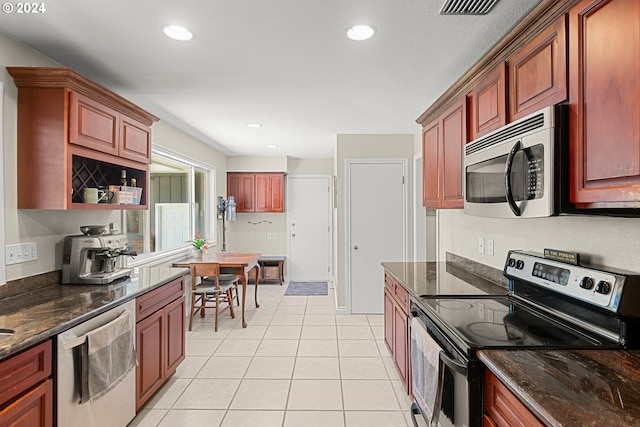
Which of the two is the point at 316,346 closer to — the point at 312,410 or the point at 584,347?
the point at 312,410

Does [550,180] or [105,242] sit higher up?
[550,180]

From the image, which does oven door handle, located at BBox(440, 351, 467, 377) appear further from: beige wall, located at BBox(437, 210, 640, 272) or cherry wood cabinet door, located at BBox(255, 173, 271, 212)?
cherry wood cabinet door, located at BBox(255, 173, 271, 212)

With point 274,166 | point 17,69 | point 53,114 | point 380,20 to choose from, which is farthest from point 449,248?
point 274,166

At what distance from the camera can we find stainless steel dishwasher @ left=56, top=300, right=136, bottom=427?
1571 mm

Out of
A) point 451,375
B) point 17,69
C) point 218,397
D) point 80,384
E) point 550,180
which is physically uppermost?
point 17,69

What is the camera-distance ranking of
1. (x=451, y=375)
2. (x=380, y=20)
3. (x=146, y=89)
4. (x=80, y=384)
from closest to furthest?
(x=451, y=375), (x=80, y=384), (x=380, y=20), (x=146, y=89)

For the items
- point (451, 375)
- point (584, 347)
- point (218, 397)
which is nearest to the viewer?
point (584, 347)

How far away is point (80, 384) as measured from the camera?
1678 millimetres

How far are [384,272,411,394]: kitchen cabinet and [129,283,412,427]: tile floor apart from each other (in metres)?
0.23

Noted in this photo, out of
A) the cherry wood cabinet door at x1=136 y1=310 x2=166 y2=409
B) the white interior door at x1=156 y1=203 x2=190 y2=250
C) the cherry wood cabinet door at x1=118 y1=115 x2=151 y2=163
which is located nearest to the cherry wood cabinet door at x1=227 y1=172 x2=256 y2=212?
the white interior door at x1=156 y1=203 x2=190 y2=250

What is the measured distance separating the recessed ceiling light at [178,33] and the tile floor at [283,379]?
2.43m

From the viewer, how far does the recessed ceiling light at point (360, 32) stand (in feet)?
6.25

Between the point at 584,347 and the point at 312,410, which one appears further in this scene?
the point at 312,410

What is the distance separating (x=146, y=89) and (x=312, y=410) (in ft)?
9.30
